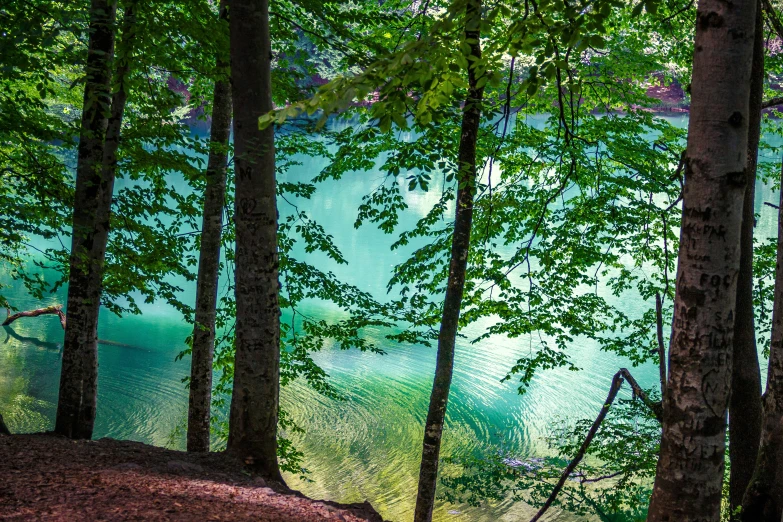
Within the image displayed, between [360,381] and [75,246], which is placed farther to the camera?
[360,381]

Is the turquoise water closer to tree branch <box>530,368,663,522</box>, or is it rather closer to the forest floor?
the forest floor

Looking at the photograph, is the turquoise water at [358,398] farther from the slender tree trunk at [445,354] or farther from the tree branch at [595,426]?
the tree branch at [595,426]

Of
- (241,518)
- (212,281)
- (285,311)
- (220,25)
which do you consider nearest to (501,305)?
(212,281)

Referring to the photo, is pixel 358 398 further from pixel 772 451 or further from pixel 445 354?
pixel 772 451

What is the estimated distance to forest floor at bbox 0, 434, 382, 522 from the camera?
3.40 m

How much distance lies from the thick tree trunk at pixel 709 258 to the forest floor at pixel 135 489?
226cm

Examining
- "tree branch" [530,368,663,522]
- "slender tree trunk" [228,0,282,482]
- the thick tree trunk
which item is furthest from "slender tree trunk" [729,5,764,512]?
"slender tree trunk" [228,0,282,482]

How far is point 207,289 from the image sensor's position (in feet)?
26.1

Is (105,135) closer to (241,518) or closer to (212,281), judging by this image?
(212,281)

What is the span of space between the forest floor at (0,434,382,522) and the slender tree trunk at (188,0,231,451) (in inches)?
113

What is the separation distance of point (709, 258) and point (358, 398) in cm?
1301

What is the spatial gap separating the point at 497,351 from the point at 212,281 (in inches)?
467

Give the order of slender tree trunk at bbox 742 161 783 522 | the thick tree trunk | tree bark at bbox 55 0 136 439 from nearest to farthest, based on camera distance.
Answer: the thick tree trunk → slender tree trunk at bbox 742 161 783 522 → tree bark at bbox 55 0 136 439

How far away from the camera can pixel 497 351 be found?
18.4m
